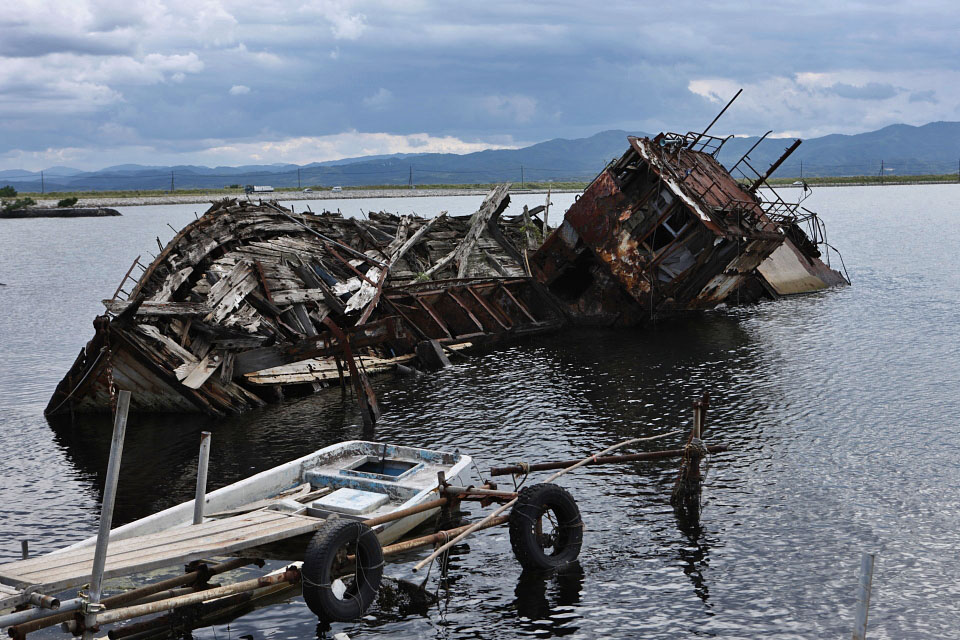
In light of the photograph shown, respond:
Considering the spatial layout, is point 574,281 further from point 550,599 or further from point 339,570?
point 339,570

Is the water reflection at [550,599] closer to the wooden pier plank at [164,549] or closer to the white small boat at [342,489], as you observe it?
the white small boat at [342,489]

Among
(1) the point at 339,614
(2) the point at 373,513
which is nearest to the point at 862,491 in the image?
(2) the point at 373,513

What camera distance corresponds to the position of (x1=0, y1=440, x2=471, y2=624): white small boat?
31.3 ft

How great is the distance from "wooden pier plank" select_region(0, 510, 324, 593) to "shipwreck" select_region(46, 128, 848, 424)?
29.2ft

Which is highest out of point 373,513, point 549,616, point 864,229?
point 864,229

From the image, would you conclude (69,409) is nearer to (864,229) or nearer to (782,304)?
(782,304)

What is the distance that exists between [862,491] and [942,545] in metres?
2.32

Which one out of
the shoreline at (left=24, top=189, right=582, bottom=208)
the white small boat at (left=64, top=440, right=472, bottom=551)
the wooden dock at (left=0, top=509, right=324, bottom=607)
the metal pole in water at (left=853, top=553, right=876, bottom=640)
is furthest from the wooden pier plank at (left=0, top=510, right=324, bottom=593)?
the shoreline at (left=24, top=189, right=582, bottom=208)

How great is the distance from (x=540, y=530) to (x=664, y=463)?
18.4 feet

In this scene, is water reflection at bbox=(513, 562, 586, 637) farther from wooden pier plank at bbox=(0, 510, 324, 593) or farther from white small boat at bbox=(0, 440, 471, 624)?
wooden pier plank at bbox=(0, 510, 324, 593)

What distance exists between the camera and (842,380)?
80.0ft

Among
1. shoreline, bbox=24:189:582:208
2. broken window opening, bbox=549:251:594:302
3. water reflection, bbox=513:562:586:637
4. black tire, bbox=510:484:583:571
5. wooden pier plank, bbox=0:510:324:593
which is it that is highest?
shoreline, bbox=24:189:582:208

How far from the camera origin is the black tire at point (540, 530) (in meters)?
12.3

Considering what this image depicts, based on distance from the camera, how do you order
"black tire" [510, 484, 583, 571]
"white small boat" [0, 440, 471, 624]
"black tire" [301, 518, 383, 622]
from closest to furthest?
"white small boat" [0, 440, 471, 624] < "black tire" [301, 518, 383, 622] < "black tire" [510, 484, 583, 571]
